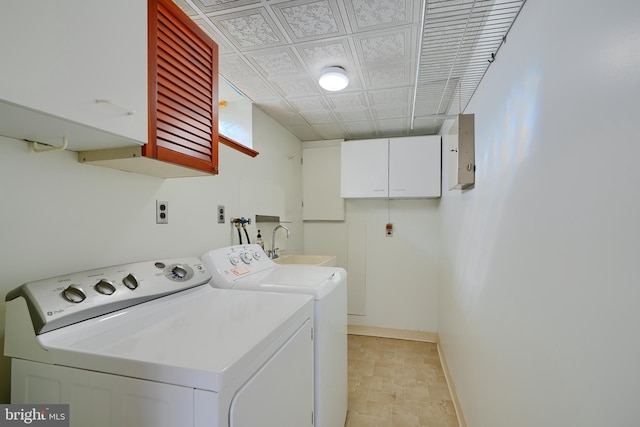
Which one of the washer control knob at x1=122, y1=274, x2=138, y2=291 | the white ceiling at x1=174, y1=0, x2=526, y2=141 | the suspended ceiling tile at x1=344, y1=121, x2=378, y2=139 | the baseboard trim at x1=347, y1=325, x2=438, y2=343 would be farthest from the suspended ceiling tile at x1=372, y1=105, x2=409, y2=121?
the baseboard trim at x1=347, y1=325, x2=438, y2=343

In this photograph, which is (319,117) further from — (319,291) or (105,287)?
(105,287)

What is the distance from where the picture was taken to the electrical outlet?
58.5 inches

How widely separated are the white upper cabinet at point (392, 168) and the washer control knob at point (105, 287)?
2589 mm

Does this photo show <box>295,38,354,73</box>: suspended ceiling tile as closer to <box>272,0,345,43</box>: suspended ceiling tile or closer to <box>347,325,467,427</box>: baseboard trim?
<box>272,0,345,43</box>: suspended ceiling tile

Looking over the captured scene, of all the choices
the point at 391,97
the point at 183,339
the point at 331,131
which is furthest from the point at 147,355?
the point at 331,131

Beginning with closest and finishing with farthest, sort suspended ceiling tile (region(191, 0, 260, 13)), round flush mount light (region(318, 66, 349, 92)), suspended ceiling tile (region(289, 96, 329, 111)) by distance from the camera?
suspended ceiling tile (region(191, 0, 260, 13)) < round flush mount light (region(318, 66, 349, 92)) < suspended ceiling tile (region(289, 96, 329, 111))

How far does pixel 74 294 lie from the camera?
95 centimetres

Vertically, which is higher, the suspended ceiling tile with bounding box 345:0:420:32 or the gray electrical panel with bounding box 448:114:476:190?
the suspended ceiling tile with bounding box 345:0:420:32

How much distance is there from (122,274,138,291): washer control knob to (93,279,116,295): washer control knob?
0.05 meters

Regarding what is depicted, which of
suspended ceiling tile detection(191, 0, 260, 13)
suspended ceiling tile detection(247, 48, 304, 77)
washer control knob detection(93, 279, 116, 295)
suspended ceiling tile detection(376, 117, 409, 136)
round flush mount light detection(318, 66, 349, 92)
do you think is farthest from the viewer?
suspended ceiling tile detection(376, 117, 409, 136)

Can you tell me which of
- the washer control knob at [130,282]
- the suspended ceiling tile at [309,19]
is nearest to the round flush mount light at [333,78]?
the suspended ceiling tile at [309,19]

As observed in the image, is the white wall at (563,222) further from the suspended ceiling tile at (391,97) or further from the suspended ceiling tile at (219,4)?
the suspended ceiling tile at (219,4)

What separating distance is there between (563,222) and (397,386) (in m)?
2.19

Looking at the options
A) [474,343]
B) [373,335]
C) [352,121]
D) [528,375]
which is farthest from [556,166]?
[373,335]
